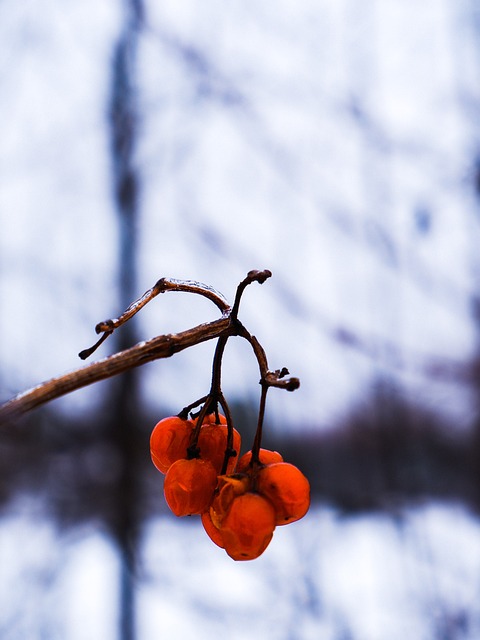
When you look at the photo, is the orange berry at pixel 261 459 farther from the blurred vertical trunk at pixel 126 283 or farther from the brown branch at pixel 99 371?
the blurred vertical trunk at pixel 126 283

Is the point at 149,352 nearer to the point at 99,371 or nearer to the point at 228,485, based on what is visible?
the point at 99,371

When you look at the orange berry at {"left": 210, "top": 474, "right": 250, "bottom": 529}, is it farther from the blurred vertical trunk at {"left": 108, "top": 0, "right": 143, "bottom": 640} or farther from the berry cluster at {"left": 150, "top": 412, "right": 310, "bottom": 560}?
the blurred vertical trunk at {"left": 108, "top": 0, "right": 143, "bottom": 640}

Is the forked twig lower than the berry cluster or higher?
higher

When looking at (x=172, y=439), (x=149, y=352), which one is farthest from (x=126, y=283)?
(x=149, y=352)

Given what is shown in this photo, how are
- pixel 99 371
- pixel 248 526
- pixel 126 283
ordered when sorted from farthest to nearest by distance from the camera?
pixel 126 283, pixel 248 526, pixel 99 371

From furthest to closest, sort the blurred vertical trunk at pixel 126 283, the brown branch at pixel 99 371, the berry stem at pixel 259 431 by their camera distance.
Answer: the blurred vertical trunk at pixel 126 283, the berry stem at pixel 259 431, the brown branch at pixel 99 371

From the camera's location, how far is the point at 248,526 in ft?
1.12

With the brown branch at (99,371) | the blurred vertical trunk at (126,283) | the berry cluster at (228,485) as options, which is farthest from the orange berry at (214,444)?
the blurred vertical trunk at (126,283)

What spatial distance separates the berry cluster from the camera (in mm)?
345

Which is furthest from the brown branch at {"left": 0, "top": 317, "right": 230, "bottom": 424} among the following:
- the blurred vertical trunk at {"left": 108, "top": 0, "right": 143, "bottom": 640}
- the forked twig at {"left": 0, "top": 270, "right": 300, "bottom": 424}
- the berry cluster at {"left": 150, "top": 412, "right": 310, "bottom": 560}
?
the blurred vertical trunk at {"left": 108, "top": 0, "right": 143, "bottom": 640}

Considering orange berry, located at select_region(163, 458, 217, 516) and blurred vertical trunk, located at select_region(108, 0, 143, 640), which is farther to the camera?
blurred vertical trunk, located at select_region(108, 0, 143, 640)

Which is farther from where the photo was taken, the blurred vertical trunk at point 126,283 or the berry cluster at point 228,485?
the blurred vertical trunk at point 126,283

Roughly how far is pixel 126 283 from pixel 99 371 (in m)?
1.97

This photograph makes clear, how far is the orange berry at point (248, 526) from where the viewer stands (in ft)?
1.12
